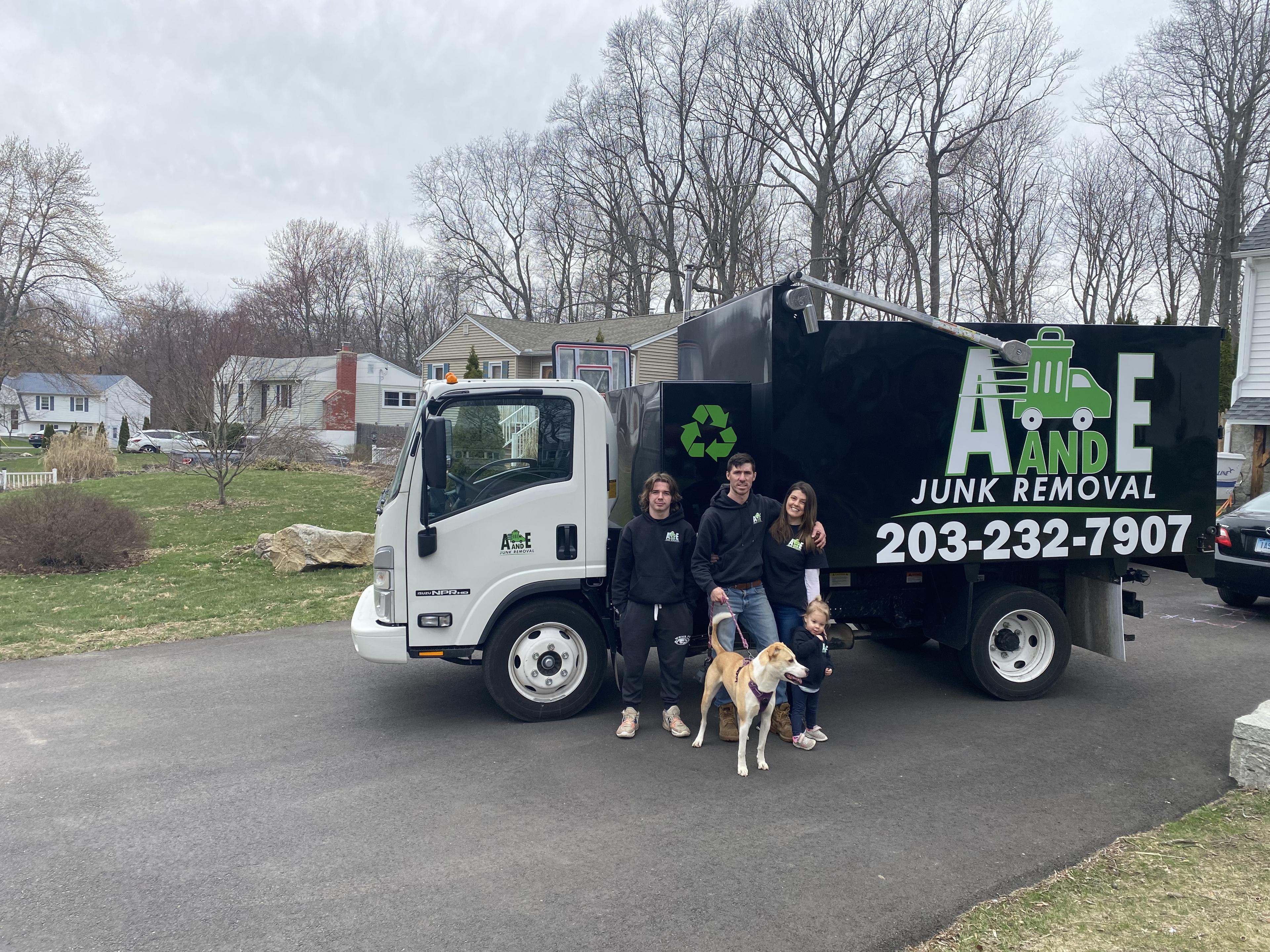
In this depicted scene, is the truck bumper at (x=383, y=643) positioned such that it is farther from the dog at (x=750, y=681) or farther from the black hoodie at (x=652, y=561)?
the dog at (x=750, y=681)

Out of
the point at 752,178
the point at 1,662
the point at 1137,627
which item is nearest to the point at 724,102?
the point at 752,178

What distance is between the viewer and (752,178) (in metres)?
38.2

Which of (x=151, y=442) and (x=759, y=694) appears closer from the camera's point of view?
(x=759, y=694)

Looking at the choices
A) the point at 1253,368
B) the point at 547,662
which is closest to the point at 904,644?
the point at 547,662

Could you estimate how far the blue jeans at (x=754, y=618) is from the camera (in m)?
5.82

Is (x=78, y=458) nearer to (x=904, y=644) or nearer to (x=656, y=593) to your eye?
(x=904, y=644)

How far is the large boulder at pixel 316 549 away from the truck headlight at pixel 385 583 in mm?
7544

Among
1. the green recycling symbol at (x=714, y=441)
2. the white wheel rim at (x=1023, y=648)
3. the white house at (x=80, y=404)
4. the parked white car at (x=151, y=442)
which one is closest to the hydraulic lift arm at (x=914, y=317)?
the green recycling symbol at (x=714, y=441)

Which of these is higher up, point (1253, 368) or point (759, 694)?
point (1253, 368)

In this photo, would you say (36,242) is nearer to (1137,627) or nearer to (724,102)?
(724,102)

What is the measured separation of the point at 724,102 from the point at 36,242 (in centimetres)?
2704

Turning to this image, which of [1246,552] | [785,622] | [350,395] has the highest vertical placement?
[350,395]

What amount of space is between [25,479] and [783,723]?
25650 millimetres

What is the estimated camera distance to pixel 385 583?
593 cm
